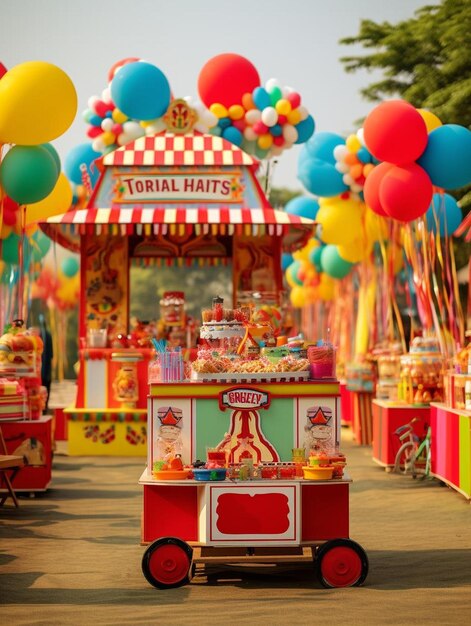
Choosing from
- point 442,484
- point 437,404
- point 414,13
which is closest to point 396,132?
point 437,404

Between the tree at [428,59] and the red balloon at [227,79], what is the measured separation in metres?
3.41

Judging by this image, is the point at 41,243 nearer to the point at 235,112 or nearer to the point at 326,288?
the point at 235,112

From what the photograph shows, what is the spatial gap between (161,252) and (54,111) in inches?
237

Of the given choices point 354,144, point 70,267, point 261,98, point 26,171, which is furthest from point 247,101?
point 70,267

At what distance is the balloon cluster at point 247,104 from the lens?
15.6 meters

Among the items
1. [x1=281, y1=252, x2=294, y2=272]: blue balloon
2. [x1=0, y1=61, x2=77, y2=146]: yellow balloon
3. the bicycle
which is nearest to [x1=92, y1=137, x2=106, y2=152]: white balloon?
[x1=0, y1=61, x2=77, y2=146]: yellow balloon

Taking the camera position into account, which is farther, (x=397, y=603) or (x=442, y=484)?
(x=442, y=484)

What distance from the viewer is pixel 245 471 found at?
6.50m

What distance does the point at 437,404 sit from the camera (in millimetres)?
10742

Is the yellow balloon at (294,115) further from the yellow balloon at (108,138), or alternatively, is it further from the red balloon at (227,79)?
the yellow balloon at (108,138)

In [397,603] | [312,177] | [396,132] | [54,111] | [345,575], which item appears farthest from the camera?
[312,177]

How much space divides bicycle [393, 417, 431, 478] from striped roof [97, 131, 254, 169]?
14.5ft

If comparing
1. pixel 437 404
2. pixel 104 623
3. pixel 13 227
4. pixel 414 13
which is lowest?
pixel 104 623

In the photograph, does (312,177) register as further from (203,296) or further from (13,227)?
(203,296)
